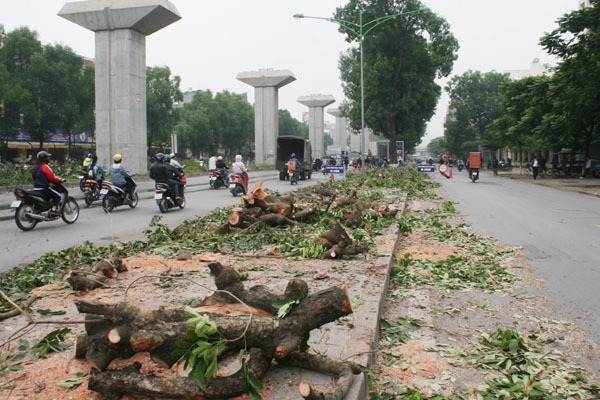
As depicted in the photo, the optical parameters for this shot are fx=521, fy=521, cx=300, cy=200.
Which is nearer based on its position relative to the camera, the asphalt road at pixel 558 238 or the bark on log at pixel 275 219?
the asphalt road at pixel 558 238

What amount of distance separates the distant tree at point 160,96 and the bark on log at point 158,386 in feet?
197

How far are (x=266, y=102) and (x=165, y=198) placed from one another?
47.4 meters

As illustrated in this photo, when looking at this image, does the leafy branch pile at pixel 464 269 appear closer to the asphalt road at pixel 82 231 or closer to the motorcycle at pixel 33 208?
the asphalt road at pixel 82 231

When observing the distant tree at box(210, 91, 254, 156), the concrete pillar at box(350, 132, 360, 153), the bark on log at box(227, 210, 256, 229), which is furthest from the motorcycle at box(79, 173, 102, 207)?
the concrete pillar at box(350, 132, 360, 153)

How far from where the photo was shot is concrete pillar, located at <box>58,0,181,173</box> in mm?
28781

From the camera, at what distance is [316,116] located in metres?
83.7

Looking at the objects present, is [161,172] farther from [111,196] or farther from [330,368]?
[330,368]

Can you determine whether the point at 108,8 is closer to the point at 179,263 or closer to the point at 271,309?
the point at 179,263

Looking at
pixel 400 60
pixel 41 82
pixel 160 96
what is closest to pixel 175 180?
pixel 400 60

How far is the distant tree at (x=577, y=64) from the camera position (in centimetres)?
2397

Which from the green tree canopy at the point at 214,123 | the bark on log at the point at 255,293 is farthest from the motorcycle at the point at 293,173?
the green tree canopy at the point at 214,123

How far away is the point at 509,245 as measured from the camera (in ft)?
28.0

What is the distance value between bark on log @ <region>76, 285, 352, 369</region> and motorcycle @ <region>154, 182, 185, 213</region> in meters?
10.9

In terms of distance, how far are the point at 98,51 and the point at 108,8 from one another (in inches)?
97.1
